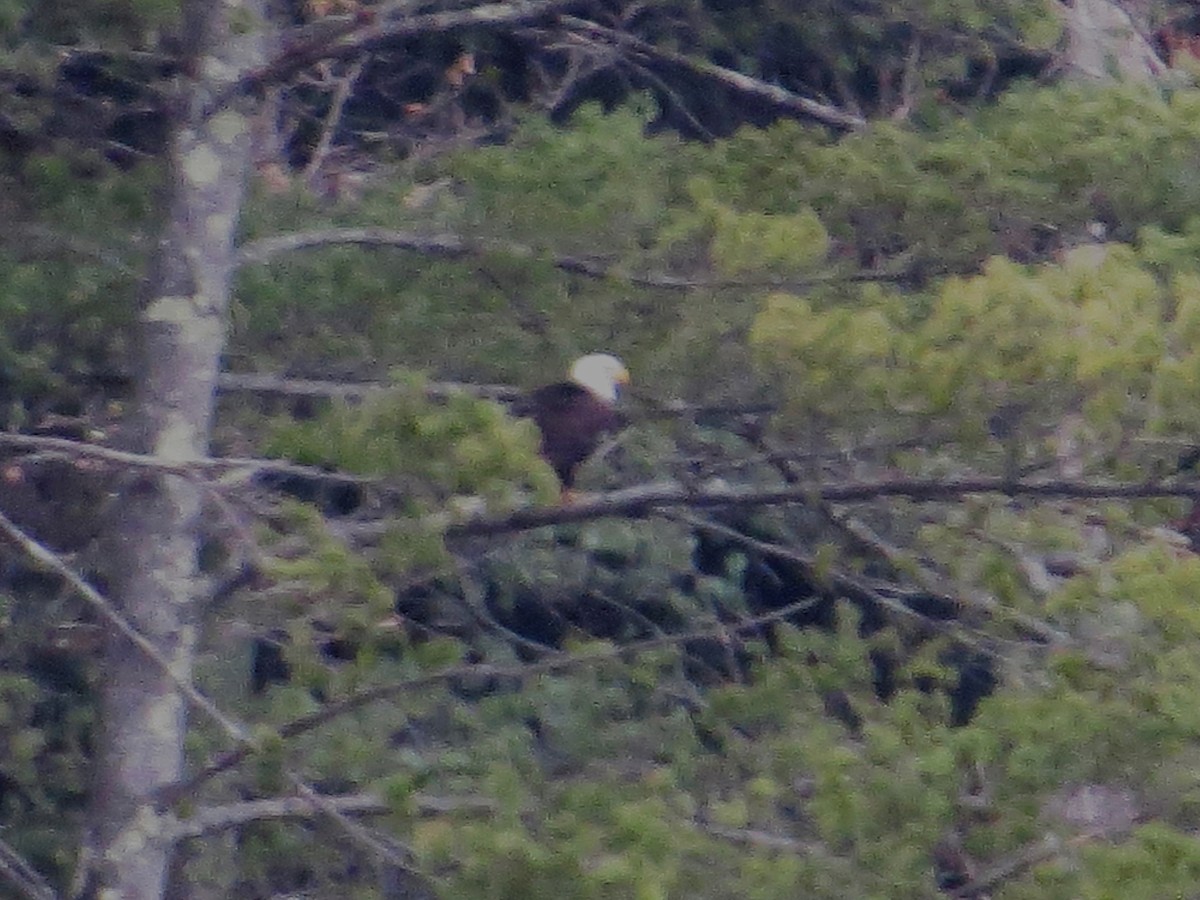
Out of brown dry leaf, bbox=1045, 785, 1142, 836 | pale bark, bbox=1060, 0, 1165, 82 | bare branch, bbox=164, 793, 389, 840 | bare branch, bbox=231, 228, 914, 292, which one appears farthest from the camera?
pale bark, bbox=1060, 0, 1165, 82

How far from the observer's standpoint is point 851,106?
8.78 meters

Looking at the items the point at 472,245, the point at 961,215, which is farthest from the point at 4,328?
the point at 961,215

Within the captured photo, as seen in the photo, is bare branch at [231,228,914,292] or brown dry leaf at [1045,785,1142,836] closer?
brown dry leaf at [1045,785,1142,836]

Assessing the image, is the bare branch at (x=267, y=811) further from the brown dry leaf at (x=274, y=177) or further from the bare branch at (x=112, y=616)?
the brown dry leaf at (x=274, y=177)

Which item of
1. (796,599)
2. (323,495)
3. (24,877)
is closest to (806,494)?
(24,877)

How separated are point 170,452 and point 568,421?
155 centimetres

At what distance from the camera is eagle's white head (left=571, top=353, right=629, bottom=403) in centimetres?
565

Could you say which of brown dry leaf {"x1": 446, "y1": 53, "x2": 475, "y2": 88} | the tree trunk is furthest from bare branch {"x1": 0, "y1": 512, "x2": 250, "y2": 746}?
brown dry leaf {"x1": 446, "y1": 53, "x2": 475, "y2": 88}

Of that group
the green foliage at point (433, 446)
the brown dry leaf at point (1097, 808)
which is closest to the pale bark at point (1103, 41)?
the brown dry leaf at point (1097, 808)

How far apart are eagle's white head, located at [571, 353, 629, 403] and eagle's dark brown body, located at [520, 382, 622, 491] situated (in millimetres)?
36

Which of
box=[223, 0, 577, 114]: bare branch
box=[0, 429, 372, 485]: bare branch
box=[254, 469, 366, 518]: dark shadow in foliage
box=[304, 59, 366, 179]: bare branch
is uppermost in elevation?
box=[223, 0, 577, 114]: bare branch

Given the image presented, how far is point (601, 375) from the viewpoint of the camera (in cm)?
595

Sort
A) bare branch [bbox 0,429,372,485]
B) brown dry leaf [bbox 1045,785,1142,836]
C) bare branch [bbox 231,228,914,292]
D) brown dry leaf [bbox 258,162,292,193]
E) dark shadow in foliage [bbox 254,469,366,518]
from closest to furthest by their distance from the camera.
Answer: bare branch [bbox 0,429,372,485] → brown dry leaf [bbox 1045,785,1142,836] → bare branch [bbox 231,228,914,292] → dark shadow in foliage [bbox 254,469,366,518] → brown dry leaf [bbox 258,162,292,193]

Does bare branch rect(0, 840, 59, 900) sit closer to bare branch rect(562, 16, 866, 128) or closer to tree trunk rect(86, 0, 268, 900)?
tree trunk rect(86, 0, 268, 900)
